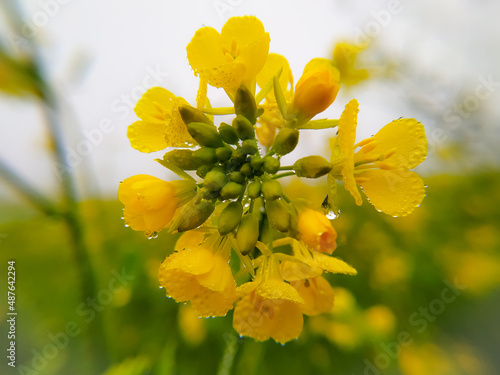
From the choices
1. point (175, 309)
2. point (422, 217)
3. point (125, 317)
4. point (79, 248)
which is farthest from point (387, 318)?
point (79, 248)

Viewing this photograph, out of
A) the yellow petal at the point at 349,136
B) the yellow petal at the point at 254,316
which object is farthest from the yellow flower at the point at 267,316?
the yellow petal at the point at 349,136

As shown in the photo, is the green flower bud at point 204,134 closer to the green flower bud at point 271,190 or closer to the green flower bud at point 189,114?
the green flower bud at point 189,114

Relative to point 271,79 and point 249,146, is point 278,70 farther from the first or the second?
point 249,146

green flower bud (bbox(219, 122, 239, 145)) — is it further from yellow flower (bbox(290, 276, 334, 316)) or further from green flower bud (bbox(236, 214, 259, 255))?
yellow flower (bbox(290, 276, 334, 316))

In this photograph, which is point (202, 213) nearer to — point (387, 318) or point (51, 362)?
point (51, 362)

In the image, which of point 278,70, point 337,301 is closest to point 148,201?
point 278,70

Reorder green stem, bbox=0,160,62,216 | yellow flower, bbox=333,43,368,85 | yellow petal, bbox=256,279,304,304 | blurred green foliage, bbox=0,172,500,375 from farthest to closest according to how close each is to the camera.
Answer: blurred green foliage, bbox=0,172,500,375
yellow flower, bbox=333,43,368,85
green stem, bbox=0,160,62,216
yellow petal, bbox=256,279,304,304

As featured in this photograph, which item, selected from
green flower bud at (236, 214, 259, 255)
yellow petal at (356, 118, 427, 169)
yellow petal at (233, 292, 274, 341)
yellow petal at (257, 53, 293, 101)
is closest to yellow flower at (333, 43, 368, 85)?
yellow petal at (257, 53, 293, 101)
